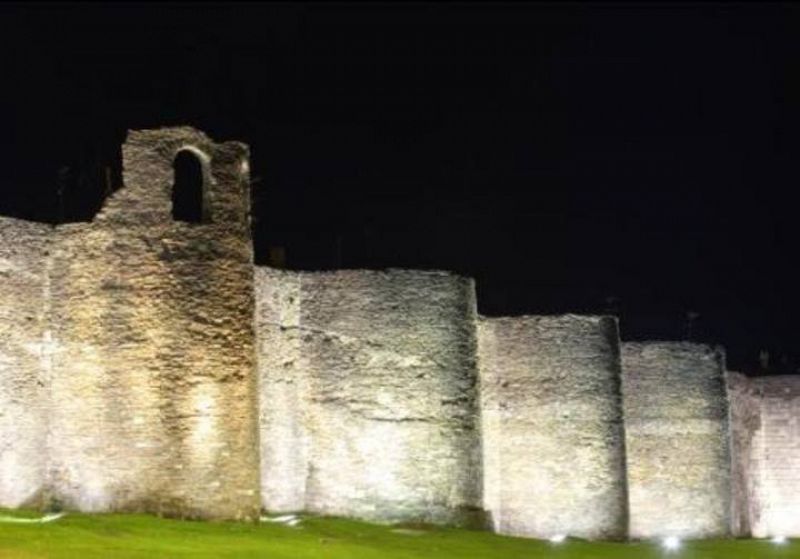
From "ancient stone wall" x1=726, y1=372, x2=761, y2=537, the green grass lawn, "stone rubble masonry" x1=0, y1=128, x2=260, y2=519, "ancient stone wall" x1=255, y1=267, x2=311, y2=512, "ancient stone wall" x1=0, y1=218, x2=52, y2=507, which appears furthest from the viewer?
"ancient stone wall" x1=726, y1=372, x2=761, y2=537

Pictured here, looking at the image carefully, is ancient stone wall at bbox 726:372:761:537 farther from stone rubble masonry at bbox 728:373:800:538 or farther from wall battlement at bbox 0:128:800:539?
wall battlement at bbox 0:128:800:539

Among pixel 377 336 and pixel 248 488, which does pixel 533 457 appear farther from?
pixel 248 488

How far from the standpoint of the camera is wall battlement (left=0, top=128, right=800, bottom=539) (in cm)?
2714

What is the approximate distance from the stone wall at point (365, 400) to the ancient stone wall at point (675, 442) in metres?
7.37

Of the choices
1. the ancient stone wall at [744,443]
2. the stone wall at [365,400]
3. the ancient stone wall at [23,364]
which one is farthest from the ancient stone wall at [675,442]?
the ancient stone wall at [23,364]

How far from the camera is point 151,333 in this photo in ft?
89.8

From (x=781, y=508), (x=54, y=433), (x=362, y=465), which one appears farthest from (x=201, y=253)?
(x=781, y=508)

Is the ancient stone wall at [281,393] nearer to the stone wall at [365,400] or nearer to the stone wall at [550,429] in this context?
the stone wall at [365,400]

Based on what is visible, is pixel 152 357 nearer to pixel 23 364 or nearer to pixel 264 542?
pixel 23 364

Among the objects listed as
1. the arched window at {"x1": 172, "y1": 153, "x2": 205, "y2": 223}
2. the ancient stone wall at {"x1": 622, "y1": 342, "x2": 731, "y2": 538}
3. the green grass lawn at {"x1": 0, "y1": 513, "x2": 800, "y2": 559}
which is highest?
the arched window at {"x1": 172, "y1": 153, "x2": 205, "y2": 223}

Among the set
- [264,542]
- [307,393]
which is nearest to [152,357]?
[264,542]

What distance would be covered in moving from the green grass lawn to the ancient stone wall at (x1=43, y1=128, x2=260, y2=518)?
0.72 metres

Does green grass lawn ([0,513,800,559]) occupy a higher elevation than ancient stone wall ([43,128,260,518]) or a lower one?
lower

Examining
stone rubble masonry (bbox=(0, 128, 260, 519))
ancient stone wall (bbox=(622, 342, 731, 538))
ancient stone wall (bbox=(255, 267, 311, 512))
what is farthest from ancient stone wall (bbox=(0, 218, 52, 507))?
ancient stone wall (bbox=(622, 342, 731, 538))
